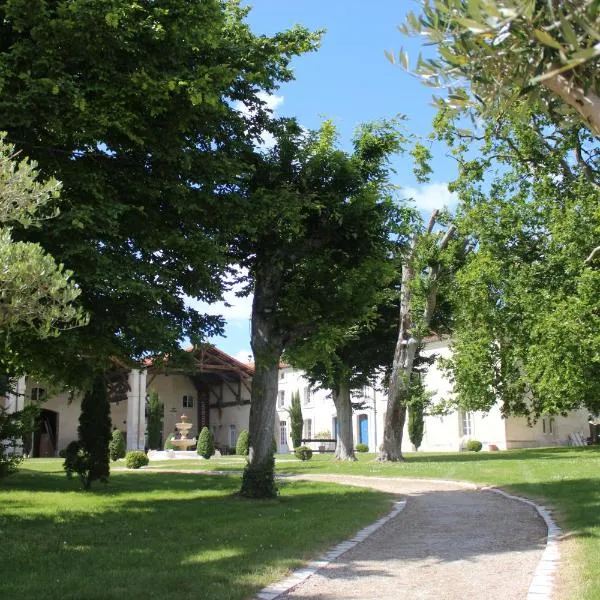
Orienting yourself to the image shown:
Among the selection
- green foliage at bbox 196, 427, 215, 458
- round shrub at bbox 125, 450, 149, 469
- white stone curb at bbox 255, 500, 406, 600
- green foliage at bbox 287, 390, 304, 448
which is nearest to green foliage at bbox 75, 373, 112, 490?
white stone curb at bbox 255, 500, 406, 600

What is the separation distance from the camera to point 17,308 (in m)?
5.59

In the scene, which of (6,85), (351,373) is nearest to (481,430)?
(351,373)

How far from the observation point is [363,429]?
51.9 metres

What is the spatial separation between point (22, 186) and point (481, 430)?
42794 millimetres

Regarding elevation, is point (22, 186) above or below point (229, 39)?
below

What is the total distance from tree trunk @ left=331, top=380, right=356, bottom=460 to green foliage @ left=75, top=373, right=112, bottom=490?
13446 mm

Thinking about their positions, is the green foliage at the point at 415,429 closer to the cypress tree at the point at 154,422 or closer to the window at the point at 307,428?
the window at the point at 307,428

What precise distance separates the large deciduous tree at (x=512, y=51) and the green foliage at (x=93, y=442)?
48.4 feet

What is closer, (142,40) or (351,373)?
(142,40)

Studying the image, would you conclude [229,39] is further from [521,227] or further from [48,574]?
[521,227]

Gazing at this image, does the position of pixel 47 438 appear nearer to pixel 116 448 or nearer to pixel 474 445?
pixel 116 448

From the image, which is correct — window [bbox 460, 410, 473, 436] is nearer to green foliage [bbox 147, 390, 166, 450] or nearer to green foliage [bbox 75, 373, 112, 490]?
green foliage [bbox 147, 390, 166, 450]

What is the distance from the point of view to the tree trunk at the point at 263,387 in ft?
47.9

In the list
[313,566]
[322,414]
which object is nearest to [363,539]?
[313,566]
